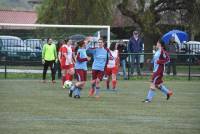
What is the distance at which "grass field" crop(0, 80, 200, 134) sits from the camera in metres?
13.4

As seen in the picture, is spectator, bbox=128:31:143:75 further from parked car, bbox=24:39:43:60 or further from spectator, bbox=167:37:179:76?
parked car, bbox=24:39:43:60

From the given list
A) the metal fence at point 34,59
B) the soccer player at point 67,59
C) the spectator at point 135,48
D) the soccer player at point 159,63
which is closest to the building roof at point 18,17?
the metal fence at point 34,59

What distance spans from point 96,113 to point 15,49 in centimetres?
1762

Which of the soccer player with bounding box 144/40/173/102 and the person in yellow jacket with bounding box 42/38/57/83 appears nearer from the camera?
the soccer player with bounding box 144/40/173/102

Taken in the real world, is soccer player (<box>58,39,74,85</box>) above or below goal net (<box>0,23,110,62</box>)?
below

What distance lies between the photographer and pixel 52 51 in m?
28.0

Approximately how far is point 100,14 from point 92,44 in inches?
329

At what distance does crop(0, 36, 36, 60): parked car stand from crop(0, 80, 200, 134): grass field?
8.75 metres

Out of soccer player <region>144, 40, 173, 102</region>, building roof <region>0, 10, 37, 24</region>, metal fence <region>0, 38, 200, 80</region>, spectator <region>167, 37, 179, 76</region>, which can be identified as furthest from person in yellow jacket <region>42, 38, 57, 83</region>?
building roof <region>0, 10, 37, 24</region>

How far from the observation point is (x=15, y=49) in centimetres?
3350

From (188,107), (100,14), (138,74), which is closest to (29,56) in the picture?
(138,74)

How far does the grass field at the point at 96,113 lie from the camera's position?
43.9ft

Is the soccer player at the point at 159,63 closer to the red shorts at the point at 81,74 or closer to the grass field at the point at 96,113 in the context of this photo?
the grass field at the point at 96,113

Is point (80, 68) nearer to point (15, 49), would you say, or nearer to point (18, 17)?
point (15, 49)
